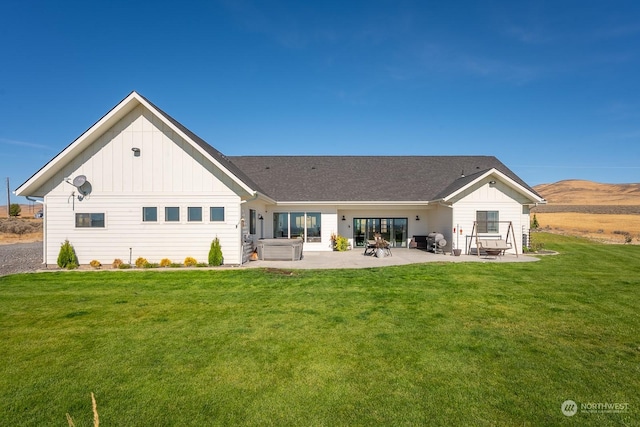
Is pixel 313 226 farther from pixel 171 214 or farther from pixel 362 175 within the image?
pixel 171 214

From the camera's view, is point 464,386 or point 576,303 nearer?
point 464,386

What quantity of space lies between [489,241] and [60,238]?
737 inches

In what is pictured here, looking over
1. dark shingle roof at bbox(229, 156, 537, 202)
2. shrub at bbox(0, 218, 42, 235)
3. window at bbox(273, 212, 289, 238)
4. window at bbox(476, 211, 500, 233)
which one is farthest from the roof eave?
shrub at bbox(0, 218, 42, 235)

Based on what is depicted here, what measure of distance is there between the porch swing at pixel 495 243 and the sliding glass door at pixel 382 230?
4758mm

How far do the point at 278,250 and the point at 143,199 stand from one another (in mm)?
5947

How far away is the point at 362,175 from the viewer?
71.4 feet

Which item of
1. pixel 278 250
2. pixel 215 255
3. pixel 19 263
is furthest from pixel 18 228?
pixel 278 250

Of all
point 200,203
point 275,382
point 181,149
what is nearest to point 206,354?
point 275,382

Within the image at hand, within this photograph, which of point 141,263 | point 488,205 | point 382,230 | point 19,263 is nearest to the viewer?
point 141,263

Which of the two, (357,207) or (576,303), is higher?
(357,207)

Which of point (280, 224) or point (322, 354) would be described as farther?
point (280, 224)

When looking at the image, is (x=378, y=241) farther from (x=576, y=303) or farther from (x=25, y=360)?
(x=25, y=360)

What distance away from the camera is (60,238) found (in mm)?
13219

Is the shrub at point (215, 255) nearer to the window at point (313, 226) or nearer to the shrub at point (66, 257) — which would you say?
the shrub at point (66, 257)
